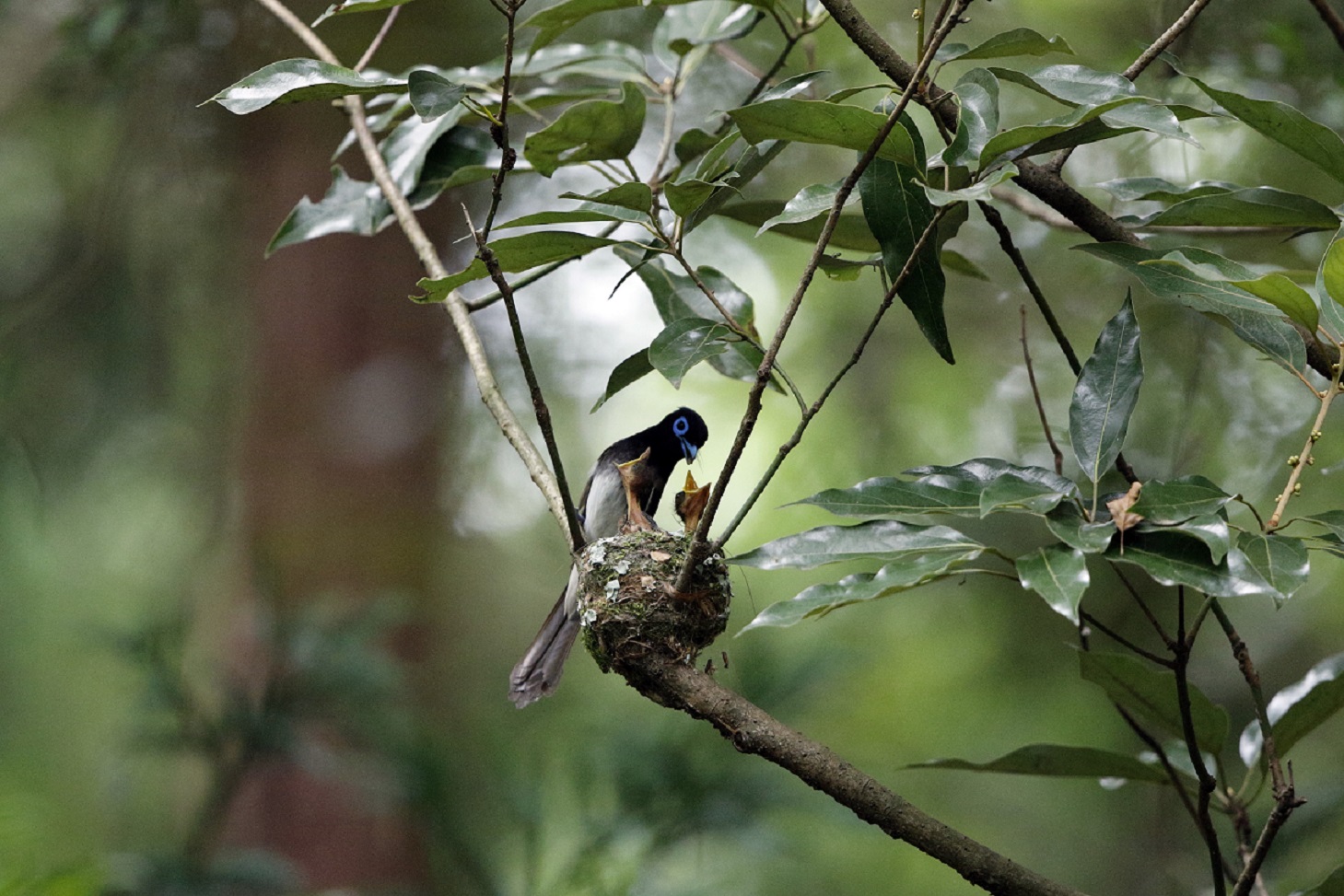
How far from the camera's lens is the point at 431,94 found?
1271 millimetres

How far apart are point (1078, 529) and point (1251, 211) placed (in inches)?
24.2

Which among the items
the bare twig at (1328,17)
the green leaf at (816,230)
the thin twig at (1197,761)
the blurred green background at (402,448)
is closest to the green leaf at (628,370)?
the green leaf at (816,230)

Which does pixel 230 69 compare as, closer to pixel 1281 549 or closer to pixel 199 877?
pixel 199 877

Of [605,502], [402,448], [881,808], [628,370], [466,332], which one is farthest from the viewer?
[402,448]

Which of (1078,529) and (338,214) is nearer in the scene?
(1078,529)

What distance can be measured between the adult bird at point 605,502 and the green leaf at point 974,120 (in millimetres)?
1331

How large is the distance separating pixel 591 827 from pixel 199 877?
36.8 inches

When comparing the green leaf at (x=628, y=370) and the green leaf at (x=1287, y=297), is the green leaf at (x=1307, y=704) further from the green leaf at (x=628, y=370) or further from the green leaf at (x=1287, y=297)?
the green leaf at (x=628, y=370)

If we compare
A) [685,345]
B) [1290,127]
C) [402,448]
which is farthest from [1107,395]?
[402,448]

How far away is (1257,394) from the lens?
3941 millimetres

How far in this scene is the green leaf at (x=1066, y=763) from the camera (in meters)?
1.57

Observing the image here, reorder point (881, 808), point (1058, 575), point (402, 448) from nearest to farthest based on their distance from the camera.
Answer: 1. point (1058, 575)
2. point (881, 808)
3. point (402, 448)

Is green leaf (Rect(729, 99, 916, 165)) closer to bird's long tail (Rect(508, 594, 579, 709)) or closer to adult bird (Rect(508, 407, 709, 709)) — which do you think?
adult bird (Rect(508, 407, 709, 709))

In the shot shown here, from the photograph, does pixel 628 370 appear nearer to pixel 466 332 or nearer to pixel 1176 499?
pixel 466 332
